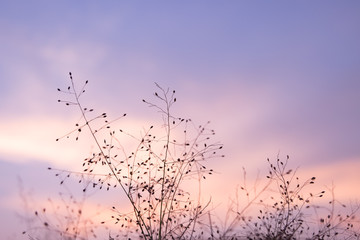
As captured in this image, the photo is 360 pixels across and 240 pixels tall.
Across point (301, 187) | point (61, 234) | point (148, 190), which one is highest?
point (301, 187)

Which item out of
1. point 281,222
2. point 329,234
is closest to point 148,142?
point 281,222

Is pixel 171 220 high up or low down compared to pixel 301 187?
down

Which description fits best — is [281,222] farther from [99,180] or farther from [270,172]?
[99,180]

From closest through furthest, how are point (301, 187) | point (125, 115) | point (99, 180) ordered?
1. point (125, 115)
2. point (99, 180)
3. point (301, 187)

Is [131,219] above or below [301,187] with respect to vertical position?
below

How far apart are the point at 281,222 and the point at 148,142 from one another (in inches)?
118

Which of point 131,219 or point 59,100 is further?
point 131,219

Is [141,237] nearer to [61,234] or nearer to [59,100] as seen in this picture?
[61,234]

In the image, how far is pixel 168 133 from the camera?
8.02m

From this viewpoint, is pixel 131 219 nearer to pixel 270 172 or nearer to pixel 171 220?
pixel 171 220

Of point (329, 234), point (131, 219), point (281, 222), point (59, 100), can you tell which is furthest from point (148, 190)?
point (329, 234)

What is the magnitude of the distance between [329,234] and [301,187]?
1.17 meters

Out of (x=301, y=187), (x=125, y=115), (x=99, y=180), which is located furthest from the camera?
(x=301, y=187)

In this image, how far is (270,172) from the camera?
8.84m
